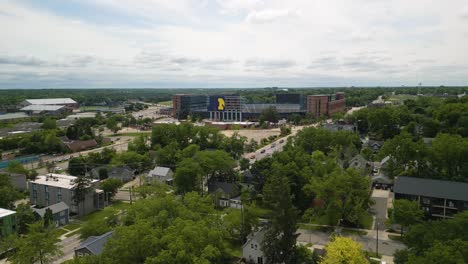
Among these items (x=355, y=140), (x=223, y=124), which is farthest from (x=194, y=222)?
(x=223, y=124)

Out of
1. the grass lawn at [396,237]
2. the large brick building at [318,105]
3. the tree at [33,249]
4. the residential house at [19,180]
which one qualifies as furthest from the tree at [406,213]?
the large brick building at [318,105]

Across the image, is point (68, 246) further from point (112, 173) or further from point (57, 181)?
point (112, 173)

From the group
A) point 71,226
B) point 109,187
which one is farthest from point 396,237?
point 109,187

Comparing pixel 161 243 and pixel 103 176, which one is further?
pixel 103 176

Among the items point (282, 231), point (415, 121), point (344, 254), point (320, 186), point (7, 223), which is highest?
point (415, 121)

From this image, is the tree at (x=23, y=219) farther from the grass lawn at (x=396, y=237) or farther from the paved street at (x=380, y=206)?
the grass lawn at (x=396, y=237)

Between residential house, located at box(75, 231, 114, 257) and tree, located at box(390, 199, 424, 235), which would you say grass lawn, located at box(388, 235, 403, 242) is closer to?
tree, located at box(390, 199, 424, 235)

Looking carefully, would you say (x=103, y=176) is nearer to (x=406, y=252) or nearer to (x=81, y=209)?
(x=81, y=209)
